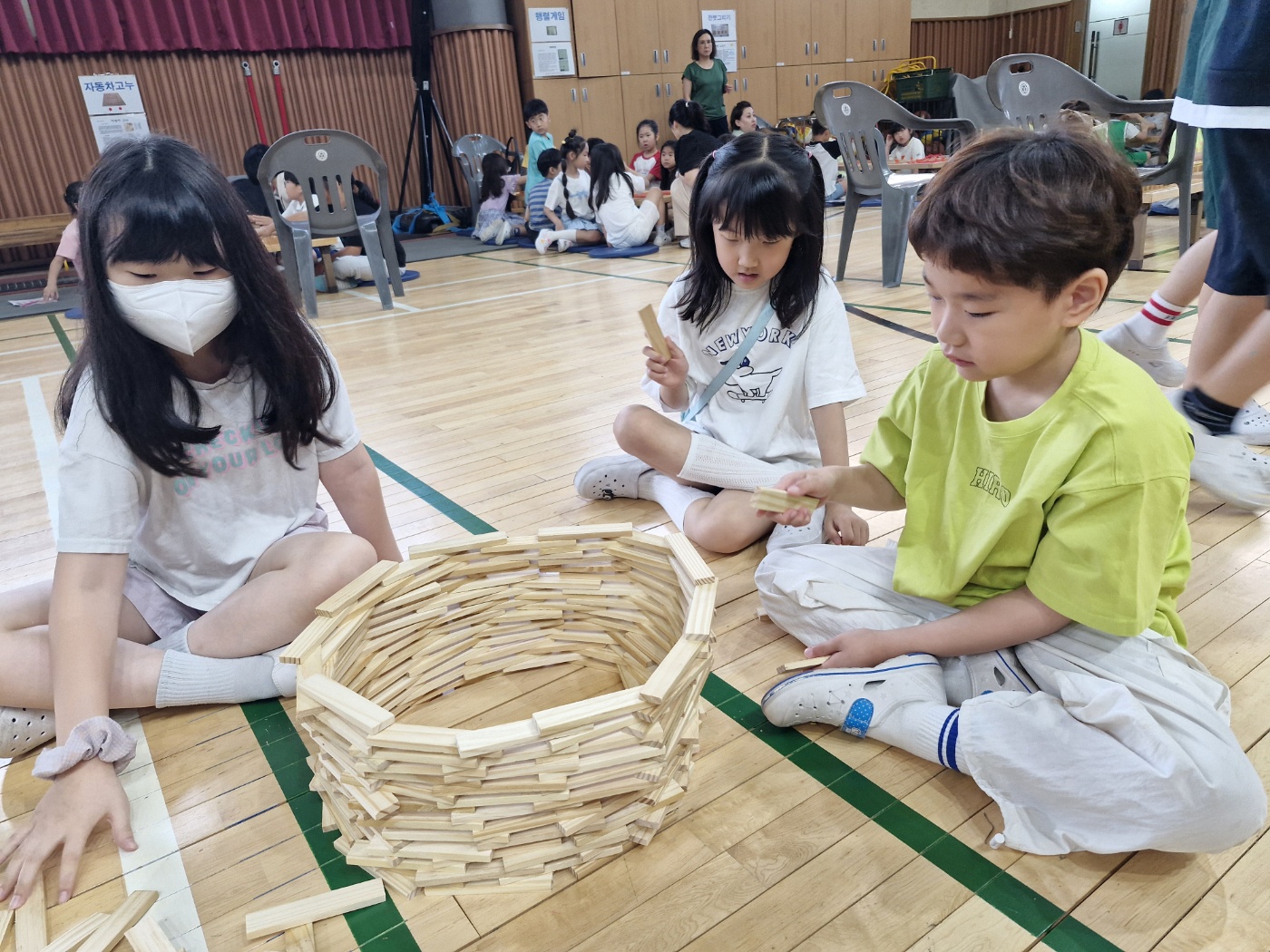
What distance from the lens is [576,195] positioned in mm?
5344

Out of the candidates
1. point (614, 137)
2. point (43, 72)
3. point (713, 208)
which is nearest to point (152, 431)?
point (713, 208)

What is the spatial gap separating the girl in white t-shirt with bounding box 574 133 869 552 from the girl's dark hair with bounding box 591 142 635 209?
3760mm

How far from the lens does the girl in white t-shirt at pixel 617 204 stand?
505cm

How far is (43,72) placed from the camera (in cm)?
578

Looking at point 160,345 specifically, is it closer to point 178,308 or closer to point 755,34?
Result: point 178,308

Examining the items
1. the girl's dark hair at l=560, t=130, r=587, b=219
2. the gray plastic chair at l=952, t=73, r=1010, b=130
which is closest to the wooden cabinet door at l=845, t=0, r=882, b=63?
the gray plastic chair at l=952, t=73, r=1010, b=130

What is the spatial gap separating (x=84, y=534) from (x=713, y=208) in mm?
958

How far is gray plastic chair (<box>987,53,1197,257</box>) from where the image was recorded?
3.04m

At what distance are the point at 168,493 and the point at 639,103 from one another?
24.6 feet

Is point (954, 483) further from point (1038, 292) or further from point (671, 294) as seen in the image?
point (671, 294)

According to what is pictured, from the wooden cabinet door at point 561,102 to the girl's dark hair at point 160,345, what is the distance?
21.7 ft

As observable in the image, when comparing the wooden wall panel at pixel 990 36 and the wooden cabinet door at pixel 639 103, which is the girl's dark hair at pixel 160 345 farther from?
the wooden wall panel at pixel 990 36

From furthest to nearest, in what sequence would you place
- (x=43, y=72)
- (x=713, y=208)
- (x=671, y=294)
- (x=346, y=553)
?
(x=43, y=72)
(x=671, y=294)
(x=713, y=208)
(x=346, y=553)

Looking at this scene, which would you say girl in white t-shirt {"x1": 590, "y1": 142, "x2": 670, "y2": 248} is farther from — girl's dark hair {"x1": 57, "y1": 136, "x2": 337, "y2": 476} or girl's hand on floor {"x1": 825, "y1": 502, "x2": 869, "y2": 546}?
girl's dark hair {"x1": 57, "y1": 136, "x2": 337, "y2": 476}
